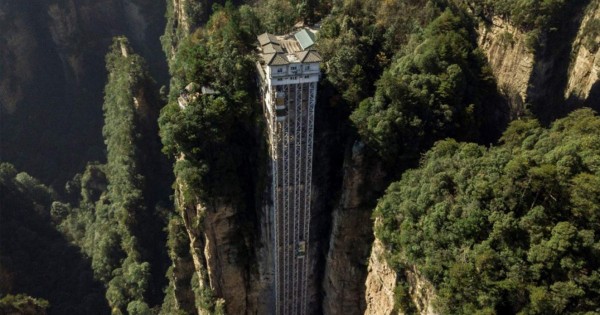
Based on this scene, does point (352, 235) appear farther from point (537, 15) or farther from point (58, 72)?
point (58, 72)

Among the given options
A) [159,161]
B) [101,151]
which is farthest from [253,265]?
[101,151]

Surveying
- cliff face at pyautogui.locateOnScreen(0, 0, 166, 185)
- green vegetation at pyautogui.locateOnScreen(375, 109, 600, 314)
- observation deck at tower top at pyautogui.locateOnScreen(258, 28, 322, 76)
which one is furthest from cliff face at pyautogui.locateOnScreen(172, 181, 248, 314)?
cliff face at pyautogui.locateOnScreen(0, 0, 166, 185)

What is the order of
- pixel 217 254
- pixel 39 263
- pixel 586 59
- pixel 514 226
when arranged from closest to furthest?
pixel 514 226 < pixel 586 59 < pixel 217 254 < pixel 39 263

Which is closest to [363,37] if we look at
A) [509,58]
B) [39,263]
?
[509,58]

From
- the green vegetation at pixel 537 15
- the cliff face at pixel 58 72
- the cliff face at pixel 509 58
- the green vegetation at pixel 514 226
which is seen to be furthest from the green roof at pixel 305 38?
the cliff face at pixel 58 72

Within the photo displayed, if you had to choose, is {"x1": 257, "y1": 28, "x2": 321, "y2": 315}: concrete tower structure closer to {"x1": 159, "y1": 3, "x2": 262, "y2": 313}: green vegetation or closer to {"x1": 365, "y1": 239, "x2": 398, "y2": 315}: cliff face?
{"x1": 159, "y1": 3, "x2": 262, "y2": 313}: green vegetation

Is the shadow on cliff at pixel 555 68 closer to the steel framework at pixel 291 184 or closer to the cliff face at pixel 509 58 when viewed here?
the cliff face at pixel 509 58

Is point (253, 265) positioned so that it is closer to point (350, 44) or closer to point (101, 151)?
point (350, 44)
